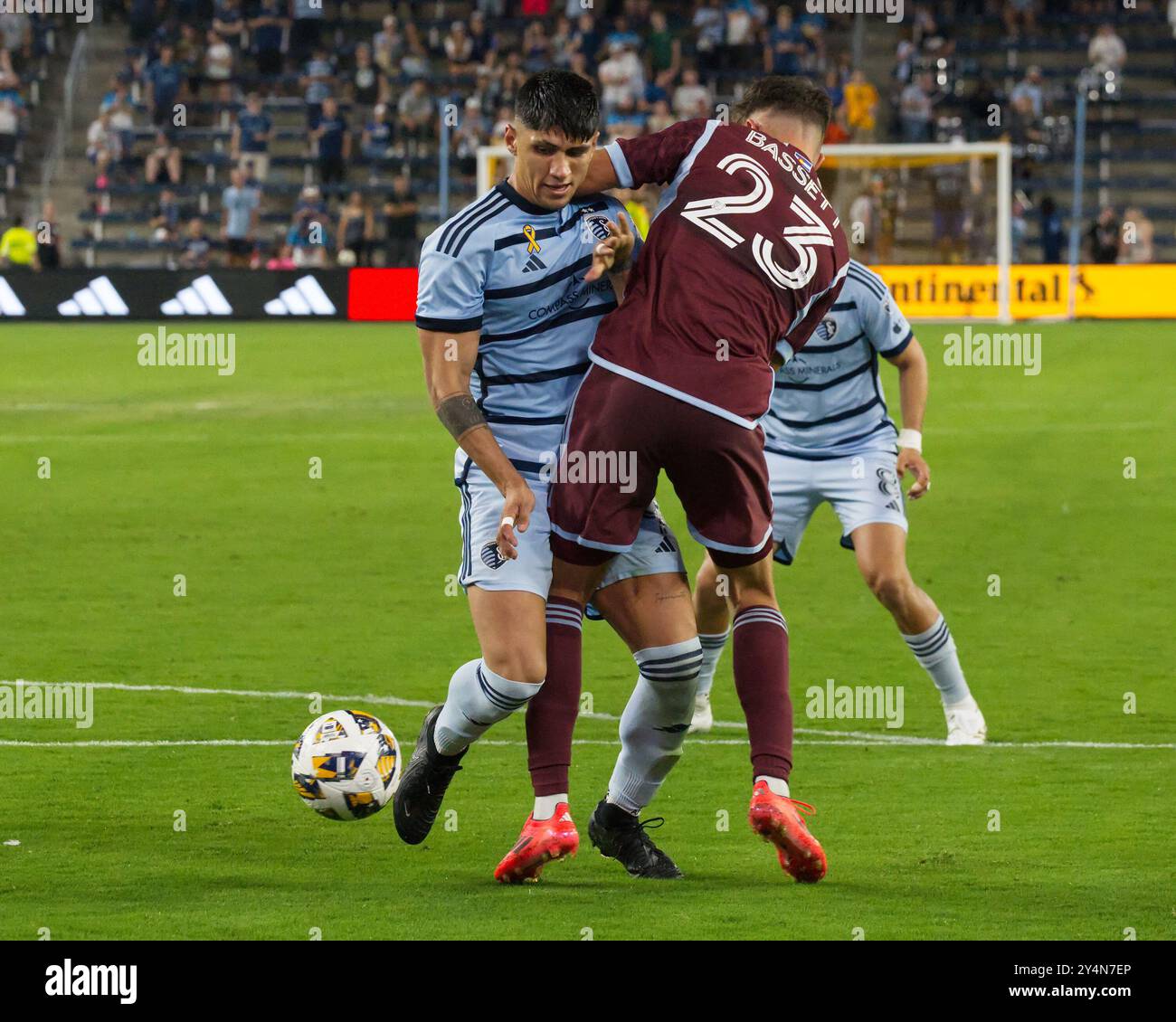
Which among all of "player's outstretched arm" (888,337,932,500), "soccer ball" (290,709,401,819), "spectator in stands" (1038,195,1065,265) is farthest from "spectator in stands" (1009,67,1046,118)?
"soccer ball" (290,709,401,819)

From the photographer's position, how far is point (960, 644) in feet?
32.0

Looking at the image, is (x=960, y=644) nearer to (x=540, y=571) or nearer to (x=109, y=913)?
(x=540, y=571)

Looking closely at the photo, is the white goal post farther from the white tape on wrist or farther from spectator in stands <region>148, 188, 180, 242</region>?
the white tape on wrist

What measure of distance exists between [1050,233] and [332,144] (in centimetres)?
1083

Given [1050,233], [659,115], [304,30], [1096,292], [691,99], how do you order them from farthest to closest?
[304,30] < [691,99] < [659,115] < [1050,233] < [1096,292]

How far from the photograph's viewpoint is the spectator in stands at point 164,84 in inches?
1300

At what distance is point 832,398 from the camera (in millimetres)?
7961

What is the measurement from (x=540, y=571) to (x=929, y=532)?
25.7 ft

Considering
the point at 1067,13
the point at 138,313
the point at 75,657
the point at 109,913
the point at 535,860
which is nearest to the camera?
the point at 109,913

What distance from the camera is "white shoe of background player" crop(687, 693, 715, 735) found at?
314 inches

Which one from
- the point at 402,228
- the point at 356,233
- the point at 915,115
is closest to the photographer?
the point at 402,228

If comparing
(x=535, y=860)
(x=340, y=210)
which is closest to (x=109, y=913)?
(x=535, y=860)

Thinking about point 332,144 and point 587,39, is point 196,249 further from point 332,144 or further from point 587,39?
point 587,39

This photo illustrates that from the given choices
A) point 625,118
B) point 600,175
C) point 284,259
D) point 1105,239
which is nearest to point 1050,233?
point 1105,239
